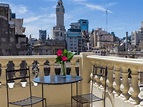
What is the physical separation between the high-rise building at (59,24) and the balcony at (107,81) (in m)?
66.4

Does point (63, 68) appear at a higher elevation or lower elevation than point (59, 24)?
lower

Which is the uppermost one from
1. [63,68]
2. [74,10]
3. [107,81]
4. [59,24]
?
[74,10]

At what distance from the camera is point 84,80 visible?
3.64 metres

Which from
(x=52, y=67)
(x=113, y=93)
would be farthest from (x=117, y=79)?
(x=52, y=67)

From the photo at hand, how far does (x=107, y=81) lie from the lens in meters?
2.97

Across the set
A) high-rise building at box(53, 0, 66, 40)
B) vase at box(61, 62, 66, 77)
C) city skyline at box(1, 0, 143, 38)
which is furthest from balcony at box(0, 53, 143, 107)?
high-rise building at box(53, 0, 66, 40)

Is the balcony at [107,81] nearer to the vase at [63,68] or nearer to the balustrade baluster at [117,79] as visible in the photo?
the balustrade baluster at [117,79]

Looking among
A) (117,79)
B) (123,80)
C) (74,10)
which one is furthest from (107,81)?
(74,10)

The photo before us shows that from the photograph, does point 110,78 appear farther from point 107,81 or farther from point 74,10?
point 74,10

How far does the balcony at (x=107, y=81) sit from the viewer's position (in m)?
2.36

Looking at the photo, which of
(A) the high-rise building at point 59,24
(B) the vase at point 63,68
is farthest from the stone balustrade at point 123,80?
(A) the high-rise building at point 59,24

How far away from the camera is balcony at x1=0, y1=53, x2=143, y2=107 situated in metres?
2.36

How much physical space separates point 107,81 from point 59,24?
259ft

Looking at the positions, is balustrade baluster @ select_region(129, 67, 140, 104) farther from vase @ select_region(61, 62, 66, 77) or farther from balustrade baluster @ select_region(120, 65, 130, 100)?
vase @ select_region(61, 62, 66, 77)
